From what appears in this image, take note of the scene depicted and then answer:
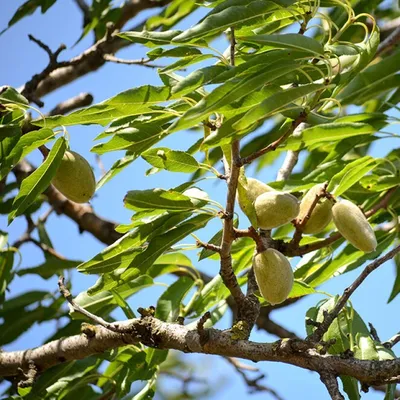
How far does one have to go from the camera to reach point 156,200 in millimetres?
1652

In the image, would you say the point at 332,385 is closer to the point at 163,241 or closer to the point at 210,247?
the point at 210,247

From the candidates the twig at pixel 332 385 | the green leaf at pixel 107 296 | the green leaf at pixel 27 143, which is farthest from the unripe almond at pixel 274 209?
the green leaf at pixel 107 296

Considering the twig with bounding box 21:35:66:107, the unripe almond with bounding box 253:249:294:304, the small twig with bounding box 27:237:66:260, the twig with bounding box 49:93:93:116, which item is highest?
the twig with bounding box 49:93:93:116

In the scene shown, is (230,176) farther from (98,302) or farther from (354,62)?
(98,302)

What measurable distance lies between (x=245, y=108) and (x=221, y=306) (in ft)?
3.09

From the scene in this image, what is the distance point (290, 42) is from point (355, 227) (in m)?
0.47

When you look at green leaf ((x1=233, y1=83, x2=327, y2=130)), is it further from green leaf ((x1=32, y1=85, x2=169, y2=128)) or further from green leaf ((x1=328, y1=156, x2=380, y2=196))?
green leaf ((x1=328, y1=156, x2=380, y2=196))

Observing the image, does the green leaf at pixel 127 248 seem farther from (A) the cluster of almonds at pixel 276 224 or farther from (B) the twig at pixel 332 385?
(B) the twig at pixel 332 385

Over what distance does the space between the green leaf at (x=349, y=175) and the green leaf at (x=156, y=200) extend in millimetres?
389

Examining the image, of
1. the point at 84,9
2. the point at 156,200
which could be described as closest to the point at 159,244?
the point at 156,200

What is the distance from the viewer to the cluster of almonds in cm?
161

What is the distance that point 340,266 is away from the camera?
2.11 metres

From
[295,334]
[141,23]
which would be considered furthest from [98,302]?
[141,23]

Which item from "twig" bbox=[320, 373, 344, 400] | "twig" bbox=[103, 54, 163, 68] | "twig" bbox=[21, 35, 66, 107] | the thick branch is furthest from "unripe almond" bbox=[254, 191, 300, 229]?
"twig" bbox=[21, 35, 66, 107]
